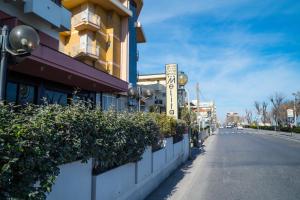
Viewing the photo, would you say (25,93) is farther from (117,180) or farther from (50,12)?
(117,180)

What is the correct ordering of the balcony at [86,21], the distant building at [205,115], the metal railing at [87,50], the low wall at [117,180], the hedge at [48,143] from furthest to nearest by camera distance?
the distant building at [205,115] → the balcony at [86,21] → the metal railing at [87,50] → the low wall at [117,180] → the hedge at [48,143]

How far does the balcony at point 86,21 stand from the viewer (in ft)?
88.1

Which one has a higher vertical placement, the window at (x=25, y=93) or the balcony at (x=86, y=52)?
the balcony at (x=86, y=52)

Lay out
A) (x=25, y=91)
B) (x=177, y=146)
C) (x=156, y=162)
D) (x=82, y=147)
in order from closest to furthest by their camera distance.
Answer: (x=82, y=147), (x=156, y=162), (x=25, y=91), (x=177, y=146)

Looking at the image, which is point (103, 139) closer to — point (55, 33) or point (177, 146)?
point (177, 146)

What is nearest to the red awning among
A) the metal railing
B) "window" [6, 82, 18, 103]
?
"window" [6, 82, 18, 103]

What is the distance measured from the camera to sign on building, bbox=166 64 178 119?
16562 mm

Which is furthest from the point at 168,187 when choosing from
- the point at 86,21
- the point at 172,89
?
the point at 86,21

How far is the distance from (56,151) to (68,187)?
853 millimetres

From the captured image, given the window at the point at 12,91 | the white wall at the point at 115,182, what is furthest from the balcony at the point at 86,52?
the white wall at the point at 115,182

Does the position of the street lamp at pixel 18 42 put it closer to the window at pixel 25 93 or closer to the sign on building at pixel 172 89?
the window at pixel 25 93

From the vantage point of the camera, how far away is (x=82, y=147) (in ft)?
13.6

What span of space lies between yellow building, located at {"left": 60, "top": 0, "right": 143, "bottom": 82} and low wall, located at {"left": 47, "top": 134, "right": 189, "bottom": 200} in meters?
18.6

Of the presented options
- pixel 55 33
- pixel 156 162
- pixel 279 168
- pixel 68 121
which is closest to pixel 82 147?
pixel 68 121
